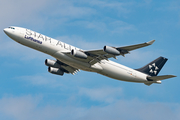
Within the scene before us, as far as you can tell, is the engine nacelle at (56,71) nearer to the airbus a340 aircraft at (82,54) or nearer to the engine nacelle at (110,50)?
the airbus a340 aircraft at (82,54)

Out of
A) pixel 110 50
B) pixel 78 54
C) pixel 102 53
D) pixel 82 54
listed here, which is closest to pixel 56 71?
pixel 82 54

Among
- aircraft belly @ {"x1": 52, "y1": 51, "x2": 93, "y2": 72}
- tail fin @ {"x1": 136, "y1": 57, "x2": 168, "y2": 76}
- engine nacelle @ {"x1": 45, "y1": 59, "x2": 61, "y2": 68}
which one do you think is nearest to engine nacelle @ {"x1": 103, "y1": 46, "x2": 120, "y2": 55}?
aircraft belly @ {"x1": 52, "y1": 51, "x2": 93, "y2": 72}

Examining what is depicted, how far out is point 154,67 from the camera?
54.9 metres

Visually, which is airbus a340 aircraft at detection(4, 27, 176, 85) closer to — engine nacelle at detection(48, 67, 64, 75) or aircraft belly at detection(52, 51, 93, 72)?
aircraft belly at detection(52, 51, 93, 72)

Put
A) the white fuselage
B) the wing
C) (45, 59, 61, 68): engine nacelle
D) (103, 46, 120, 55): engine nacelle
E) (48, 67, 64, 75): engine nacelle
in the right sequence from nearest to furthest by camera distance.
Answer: the wing < (103, 46, 120, 55): engine nacelle < the white fuselage < (45, 59, 61, 68): engine nacelle < (48, 67, 64, 75): engine nacelle

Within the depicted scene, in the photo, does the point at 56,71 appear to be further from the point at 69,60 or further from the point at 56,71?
the point at 69,60

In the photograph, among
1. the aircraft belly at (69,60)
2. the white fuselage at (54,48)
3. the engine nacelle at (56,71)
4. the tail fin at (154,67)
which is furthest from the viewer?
the engine nacelle at (56,71)

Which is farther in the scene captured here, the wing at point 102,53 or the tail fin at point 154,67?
the tail fin at point 154,67

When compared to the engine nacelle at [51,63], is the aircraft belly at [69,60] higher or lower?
lower

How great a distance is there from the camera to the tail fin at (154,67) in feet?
178

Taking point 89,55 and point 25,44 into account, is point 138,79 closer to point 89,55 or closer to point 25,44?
point 89,55

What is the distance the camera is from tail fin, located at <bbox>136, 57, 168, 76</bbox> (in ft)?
178

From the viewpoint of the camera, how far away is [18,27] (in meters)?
45.0

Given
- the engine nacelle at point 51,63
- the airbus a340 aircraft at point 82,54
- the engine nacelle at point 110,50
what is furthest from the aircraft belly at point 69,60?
the engine nacelle at point 51,63
